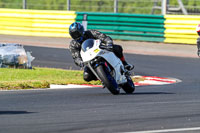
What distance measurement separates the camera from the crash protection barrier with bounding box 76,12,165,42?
71.7 feet

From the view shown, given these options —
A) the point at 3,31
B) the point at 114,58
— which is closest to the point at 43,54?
the point at 3,31

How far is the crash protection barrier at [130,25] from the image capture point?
2184cm

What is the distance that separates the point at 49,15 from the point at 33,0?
2.43 m

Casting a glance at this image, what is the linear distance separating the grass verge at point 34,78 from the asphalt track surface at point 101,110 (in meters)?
0.73

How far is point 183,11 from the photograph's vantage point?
76.2ft

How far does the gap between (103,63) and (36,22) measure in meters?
15.1

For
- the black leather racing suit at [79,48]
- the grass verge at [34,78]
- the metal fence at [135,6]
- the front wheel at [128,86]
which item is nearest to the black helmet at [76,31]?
the black leather racing suit at [79,48]

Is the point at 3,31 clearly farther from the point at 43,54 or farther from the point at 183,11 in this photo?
the point at 183,11

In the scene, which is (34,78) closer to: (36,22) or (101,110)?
(101,110)

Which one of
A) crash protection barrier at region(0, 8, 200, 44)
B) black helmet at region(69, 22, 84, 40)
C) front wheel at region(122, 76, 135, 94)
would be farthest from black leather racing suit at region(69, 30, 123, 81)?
crash protection barrier at region(0, 8, 200, 44)

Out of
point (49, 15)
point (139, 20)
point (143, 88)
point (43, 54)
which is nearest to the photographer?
point (143, 88)

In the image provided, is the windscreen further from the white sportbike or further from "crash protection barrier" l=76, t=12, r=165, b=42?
"crash protection barrier" l=76, t=12, r=165, b=42

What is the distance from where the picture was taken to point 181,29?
21.3 meters

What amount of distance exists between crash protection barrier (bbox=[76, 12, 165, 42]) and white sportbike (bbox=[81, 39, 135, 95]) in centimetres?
1206
